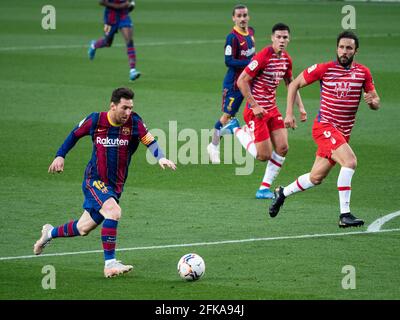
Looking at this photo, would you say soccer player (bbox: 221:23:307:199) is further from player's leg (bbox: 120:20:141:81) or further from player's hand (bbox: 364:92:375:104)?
player's leg (bbox: 120:20:141:81)

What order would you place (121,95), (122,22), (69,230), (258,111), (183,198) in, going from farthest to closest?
1. (122,22)
2. (183,198)
3. (258,111)
4. (69,230)
5. (121,95)

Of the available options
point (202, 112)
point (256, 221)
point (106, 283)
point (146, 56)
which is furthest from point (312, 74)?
point (146, 56)

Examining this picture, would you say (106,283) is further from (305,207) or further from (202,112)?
(202,112)

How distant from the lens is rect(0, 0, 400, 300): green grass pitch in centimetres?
1008

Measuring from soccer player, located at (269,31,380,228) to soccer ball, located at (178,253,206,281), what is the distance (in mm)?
2393

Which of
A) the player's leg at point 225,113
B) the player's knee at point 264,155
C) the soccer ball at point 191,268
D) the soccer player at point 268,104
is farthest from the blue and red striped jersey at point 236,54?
the soccer ball at point 191,268

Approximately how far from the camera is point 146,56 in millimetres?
28719

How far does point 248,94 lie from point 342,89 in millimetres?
1909

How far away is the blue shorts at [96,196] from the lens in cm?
1048

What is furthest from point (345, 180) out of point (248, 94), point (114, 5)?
point (114, 5)

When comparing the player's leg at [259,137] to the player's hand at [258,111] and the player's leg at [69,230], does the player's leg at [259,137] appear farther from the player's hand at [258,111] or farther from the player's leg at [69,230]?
the player's leg at [69,230]

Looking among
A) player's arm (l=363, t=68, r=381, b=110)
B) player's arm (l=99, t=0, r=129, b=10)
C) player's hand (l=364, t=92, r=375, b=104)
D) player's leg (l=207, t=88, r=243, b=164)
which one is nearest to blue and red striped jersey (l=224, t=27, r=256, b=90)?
player's leg (l=207, t=88, r=243, b=164)

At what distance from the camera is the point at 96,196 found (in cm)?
1052

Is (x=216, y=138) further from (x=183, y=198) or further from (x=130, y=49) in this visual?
(x=130, y=49)
